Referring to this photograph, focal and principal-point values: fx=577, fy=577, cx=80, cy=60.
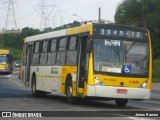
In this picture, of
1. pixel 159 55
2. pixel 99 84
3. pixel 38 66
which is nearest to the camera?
pixel 99 84

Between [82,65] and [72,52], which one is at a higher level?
[72,52]

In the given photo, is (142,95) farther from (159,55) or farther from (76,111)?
(159,55)

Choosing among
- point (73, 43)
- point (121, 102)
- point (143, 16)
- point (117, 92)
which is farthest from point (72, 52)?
point (143, 16)

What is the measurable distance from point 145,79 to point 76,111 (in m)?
3.53

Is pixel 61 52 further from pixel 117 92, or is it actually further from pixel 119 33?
pixel 117 92

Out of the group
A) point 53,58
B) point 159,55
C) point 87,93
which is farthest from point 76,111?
point 159,55

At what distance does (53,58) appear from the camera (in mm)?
25016

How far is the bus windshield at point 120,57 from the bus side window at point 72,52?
1.57 metres

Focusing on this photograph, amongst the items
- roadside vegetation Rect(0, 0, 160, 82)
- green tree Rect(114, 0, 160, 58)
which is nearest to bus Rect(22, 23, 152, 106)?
roadside vegetation Rect(0, 0, 160, 82)

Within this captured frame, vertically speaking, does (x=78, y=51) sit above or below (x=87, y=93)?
above

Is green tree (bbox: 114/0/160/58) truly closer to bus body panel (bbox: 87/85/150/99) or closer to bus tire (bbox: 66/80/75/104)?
bus tire (bbox: 66/80/75/104)

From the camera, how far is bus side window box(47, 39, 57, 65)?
2499cm

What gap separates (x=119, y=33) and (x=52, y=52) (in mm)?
5031

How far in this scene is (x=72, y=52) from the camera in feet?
73.3
